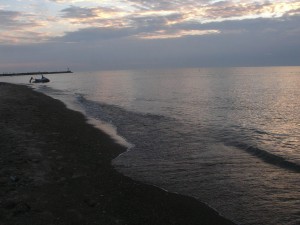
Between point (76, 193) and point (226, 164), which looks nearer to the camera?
point (76, 193)

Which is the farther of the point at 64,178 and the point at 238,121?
the point at 238,121

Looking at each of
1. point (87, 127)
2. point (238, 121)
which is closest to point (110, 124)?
point (87, 127)

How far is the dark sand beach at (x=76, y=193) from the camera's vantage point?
8.17 m

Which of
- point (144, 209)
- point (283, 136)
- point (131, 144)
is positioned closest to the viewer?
point (144, 209)

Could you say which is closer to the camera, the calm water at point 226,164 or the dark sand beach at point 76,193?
the dark sand beach at point 76,193

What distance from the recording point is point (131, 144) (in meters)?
18.4

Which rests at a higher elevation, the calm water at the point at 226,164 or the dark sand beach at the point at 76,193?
the dark sand beach at the point at 76,193

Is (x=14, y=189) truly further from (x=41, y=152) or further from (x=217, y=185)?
(x=217, y=185)

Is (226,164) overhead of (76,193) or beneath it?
beneath

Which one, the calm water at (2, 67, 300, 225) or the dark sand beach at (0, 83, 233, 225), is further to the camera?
the calm water at (2, 67, 300, 225)

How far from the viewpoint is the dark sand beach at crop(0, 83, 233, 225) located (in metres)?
8.17

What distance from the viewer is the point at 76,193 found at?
967cm

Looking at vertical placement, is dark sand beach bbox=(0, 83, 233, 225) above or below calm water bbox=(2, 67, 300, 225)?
above

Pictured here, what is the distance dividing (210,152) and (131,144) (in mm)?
4451
